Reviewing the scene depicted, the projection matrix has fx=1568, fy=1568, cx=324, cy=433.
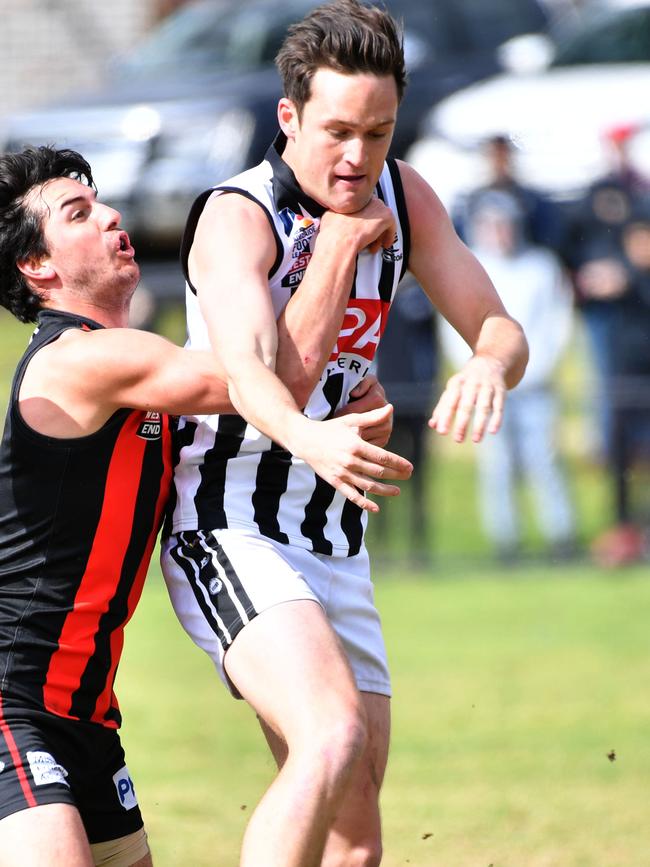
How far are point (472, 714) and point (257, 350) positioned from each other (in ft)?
13.6

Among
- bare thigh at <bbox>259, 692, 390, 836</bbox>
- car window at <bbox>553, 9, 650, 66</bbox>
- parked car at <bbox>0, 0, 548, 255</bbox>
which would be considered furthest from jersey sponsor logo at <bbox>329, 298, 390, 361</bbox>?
car window at <bbox>553, 9, 650, 66</bbox>

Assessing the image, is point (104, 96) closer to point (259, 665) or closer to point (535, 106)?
point (535, 106)

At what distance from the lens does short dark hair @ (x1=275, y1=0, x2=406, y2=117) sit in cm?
367

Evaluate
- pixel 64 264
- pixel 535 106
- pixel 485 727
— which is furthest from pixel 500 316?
pixel 535 106

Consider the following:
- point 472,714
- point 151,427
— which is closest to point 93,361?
point 151,427

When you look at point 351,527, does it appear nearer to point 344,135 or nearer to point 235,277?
point 235,277

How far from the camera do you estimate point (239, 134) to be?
41.9ft

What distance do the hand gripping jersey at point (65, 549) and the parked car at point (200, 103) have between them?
8.95 m

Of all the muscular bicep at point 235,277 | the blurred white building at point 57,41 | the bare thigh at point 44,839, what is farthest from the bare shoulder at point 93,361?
the blurred white building at point 57,41

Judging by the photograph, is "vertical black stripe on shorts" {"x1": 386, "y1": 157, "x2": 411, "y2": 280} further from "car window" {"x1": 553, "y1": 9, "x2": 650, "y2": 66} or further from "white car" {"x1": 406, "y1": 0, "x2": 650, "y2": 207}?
"car window" {"x1": 553, "y1": 9, "x2": 650, "y2": 66}

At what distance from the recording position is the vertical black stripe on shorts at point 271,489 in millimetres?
3846

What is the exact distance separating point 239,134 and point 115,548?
932 cm

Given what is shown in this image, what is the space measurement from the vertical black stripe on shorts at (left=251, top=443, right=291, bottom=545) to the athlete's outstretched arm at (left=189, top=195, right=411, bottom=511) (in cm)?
33

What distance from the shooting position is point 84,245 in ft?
12.9
